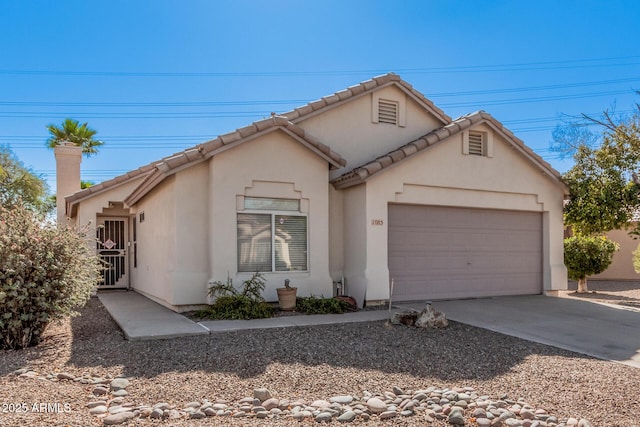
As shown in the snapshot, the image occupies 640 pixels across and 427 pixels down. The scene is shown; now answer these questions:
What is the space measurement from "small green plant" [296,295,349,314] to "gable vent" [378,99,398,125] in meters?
5.43

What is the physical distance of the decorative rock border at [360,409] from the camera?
15.9 feet

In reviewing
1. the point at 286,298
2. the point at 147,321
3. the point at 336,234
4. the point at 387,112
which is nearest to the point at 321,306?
the point at 286,298

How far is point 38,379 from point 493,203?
439 inches

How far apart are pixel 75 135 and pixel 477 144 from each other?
22723mm

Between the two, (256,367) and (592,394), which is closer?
(592,394)

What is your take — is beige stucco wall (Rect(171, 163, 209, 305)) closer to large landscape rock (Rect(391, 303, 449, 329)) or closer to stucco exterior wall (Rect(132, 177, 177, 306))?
stucco exterior wall (Rect(132, 177, 177, 306))

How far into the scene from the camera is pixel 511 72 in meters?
26.5

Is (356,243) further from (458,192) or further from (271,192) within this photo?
(458,192)

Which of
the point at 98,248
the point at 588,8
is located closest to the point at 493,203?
the point at 588,8

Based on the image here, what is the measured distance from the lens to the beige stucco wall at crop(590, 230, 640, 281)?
21.6 metres

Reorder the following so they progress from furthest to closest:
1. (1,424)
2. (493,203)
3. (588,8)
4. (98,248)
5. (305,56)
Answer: (305,56) → (98,248) → (588,8) → (493,203) → (1,424)

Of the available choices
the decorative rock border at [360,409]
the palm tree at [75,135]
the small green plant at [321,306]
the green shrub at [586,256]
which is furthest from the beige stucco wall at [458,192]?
the palm tree at [75,135]

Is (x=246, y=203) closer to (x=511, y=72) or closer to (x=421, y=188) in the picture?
(x=421, y=188)

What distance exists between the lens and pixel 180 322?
9.10m
